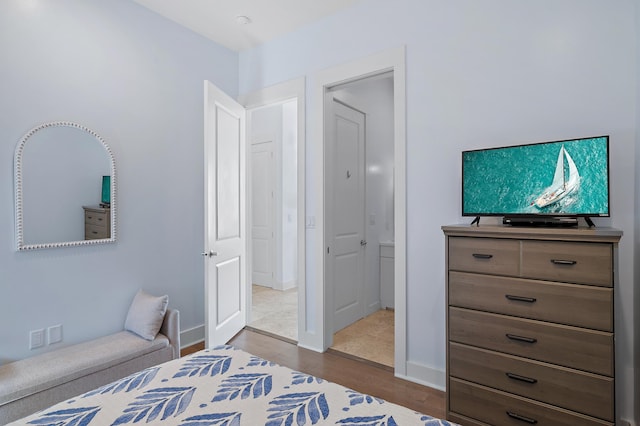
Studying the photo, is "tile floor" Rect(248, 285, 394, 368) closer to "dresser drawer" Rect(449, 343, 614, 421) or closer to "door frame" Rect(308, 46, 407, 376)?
"door frame" Rect(308, 46, 407, 376)

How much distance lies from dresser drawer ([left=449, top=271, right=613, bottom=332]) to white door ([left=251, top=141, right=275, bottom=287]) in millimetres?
3858

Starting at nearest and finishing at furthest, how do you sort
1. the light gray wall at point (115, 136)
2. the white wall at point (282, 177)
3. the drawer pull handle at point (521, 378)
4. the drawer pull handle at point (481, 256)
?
the drawer pull handle at point (521, 378)
the drawer pull handle at point (481, 256)
the light gray wall at point (115, 136)
the white wall at point (282, 177)

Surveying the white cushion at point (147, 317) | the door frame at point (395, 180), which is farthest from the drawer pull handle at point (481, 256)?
the white cushion at point (147, 317)

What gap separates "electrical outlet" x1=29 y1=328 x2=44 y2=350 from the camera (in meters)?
2.29

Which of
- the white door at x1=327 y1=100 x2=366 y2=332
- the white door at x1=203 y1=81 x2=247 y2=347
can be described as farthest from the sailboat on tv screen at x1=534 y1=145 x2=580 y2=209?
the white door at x1=203 y1=81 x2=247 y2=347

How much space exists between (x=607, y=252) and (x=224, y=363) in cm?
181

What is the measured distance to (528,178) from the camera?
202 centimetres

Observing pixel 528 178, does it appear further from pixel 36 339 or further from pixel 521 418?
pixel 36 339

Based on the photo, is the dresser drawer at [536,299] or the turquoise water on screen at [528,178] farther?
the turquoise water on screen at [528,178]

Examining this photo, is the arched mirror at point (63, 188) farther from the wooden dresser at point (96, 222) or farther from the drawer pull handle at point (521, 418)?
the drawer pull handle at point (521, 418)

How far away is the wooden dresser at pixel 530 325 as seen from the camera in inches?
62.0

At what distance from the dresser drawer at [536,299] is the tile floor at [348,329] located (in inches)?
48.1

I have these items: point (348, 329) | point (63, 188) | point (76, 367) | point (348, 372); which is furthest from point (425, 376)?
point (63, 188)

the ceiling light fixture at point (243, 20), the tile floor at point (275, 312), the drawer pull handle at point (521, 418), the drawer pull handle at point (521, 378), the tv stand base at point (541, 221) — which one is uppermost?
the ceiling light fixture at point (243, 20)
